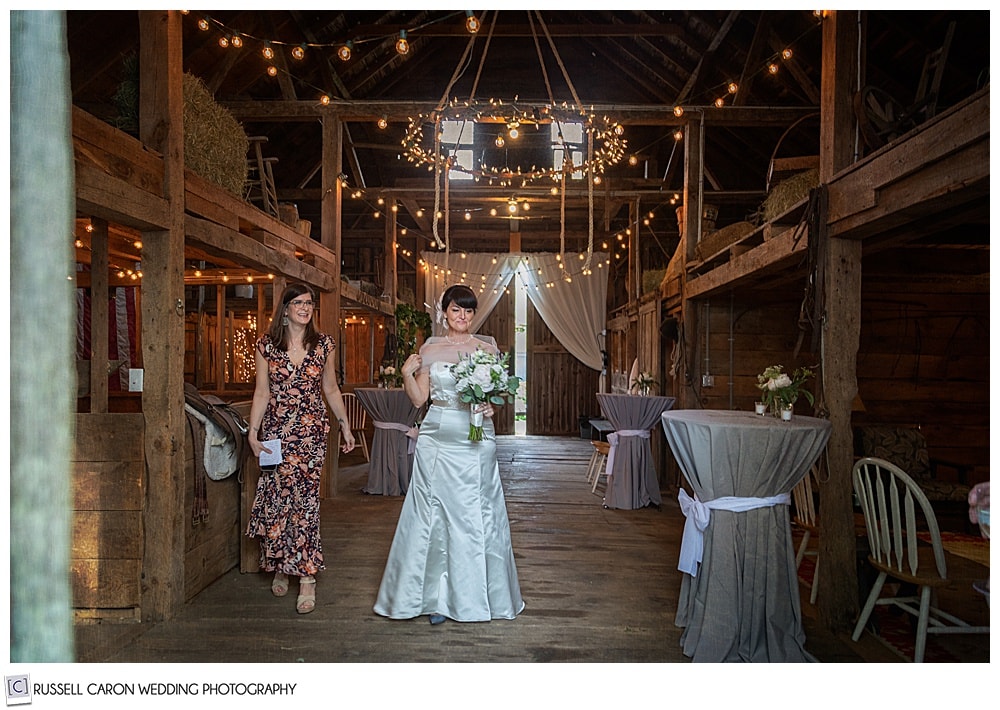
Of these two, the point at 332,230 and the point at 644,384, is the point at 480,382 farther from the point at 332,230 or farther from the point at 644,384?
the point at 644,384

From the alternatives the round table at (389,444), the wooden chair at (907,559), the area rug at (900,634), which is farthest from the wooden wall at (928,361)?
the round table at (389,444)

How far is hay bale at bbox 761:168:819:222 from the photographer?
4.37m

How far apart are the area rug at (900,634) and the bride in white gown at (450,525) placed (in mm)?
1814

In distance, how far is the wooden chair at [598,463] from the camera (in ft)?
21.7

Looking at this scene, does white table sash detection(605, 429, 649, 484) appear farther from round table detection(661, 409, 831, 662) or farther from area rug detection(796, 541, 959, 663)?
round table detection(661, 409, 831, 662)

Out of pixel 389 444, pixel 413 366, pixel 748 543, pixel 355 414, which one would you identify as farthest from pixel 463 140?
pixel 748 543

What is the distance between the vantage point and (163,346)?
3143 millimetres

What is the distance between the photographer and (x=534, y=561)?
13.4ft

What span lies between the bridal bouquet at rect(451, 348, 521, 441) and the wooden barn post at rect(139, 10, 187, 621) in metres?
1.51

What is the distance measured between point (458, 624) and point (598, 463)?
14.1 feet

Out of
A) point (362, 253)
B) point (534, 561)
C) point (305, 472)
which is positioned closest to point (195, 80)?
point (305, 472)

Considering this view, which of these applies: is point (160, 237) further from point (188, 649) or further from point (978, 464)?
point (978, 464)

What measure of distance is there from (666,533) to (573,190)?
561 centimetres

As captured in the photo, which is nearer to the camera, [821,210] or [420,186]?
[821,210]
